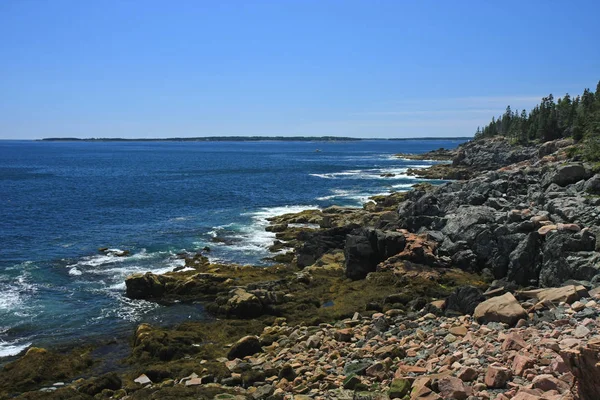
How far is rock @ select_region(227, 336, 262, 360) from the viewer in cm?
2086

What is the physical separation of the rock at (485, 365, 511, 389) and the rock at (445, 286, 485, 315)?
7.16 m

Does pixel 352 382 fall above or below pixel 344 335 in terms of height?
above

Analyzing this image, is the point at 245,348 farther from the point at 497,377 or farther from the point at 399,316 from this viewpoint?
the point at 497,377

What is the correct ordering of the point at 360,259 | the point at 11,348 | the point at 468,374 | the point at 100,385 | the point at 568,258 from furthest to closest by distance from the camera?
the point at 360,259
the point at 568,258
the point at 11,348
the point at 100,385
the point at 468,374

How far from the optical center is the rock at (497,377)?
Result: 485 inches

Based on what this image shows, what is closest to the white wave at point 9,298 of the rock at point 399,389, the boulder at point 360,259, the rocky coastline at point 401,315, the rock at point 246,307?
the rocky coastline at point 401,315

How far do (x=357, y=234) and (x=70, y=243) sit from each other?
94.3 feet

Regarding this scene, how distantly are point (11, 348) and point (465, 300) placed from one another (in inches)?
888

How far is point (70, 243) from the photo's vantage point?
46.1m

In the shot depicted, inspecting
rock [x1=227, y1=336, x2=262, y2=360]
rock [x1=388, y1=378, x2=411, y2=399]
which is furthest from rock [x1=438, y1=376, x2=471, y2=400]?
rock [x1=227, y1=336, x2=262, y2=360]

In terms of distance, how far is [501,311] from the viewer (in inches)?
Result: 684

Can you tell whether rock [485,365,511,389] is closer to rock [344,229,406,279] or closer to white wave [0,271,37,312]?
rock [344,229,406,279]

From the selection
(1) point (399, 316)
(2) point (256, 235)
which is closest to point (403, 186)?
(2) point (256, 235)

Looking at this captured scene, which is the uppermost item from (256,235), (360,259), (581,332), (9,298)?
(581,332)
